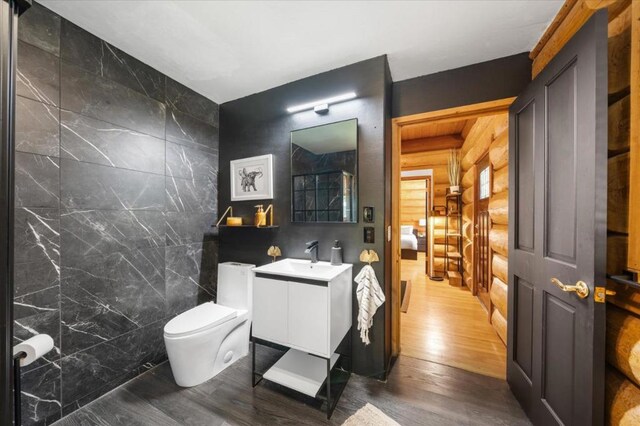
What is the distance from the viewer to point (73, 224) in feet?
A: 4.98

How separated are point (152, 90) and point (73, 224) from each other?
1.22 metres

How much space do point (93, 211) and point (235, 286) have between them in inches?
47.5

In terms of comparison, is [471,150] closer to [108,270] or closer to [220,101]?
[220,101]

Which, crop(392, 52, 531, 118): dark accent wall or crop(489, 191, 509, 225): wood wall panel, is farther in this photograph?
crop(489, 191, 509, 225): wood wall panel

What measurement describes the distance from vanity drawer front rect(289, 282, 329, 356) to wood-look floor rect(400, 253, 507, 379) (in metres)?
1.12

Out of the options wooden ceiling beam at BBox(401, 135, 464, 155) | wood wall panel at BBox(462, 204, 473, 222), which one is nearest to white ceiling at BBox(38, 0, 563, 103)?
wood wall panel at BBox(462, 204, 473, 222)

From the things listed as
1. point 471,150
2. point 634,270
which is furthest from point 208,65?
point 471,150

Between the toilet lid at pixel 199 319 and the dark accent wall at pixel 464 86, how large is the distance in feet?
7.37

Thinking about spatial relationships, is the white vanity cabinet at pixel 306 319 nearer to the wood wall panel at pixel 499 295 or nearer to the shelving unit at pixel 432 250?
the wood wall panel at pixel 499 295

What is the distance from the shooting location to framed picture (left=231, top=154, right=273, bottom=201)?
2.27m

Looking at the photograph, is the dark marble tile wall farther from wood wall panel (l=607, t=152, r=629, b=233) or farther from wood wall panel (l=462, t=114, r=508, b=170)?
wood wall panel (l=462, t=114, r=508, b=170)

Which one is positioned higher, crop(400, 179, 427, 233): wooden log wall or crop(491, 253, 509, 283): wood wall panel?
crop(400, 179, 427, 233): wooden log wall

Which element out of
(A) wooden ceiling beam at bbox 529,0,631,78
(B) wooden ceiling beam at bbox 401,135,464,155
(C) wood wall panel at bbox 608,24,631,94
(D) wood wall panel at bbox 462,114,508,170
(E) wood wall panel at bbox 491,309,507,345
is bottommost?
(E) wood wall panel at bbox 491,309,507,345

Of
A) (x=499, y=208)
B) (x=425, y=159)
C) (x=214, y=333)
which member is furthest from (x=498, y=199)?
(x=214, y=333)
